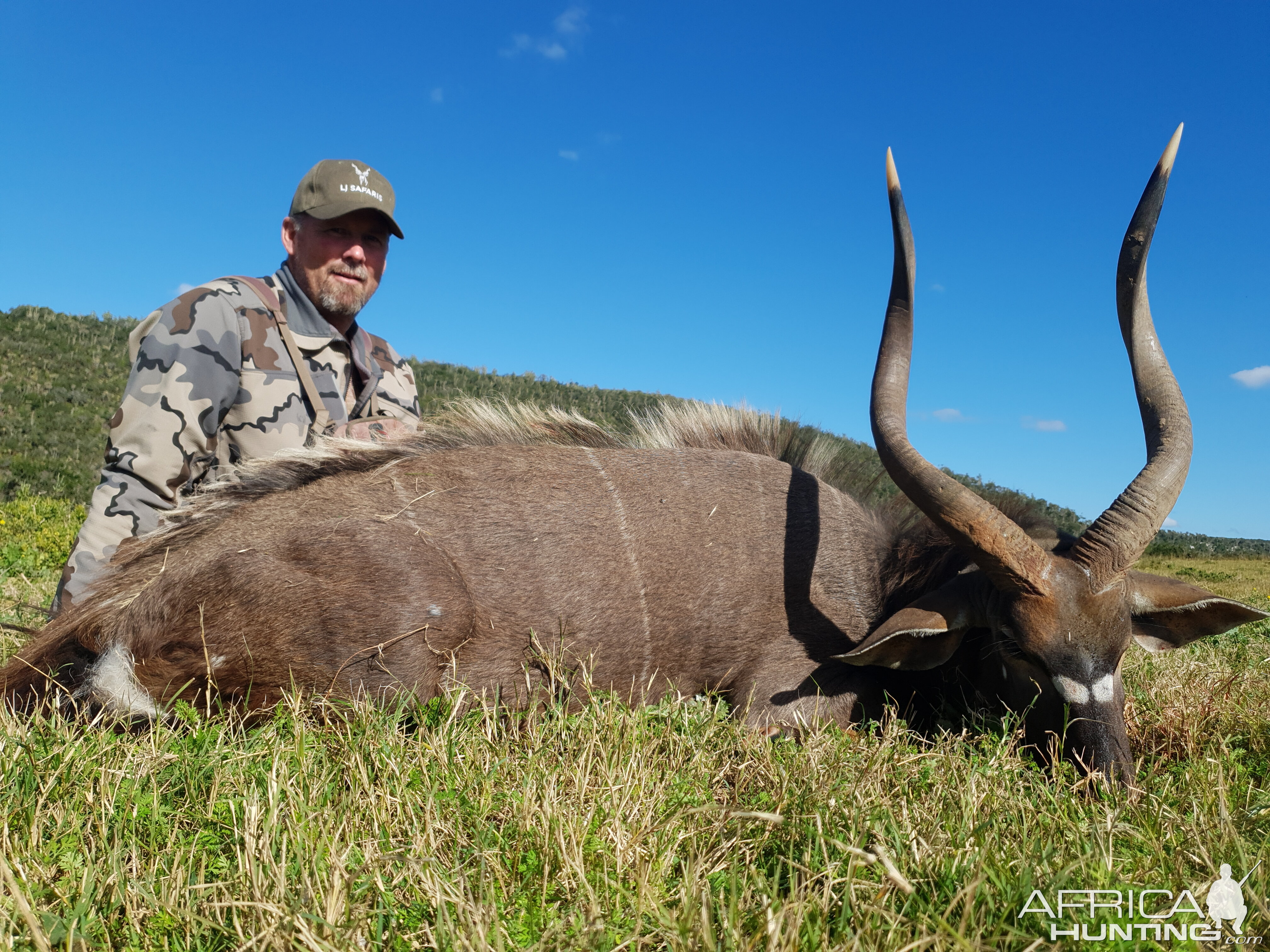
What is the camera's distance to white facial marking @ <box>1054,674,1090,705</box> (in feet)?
9.96

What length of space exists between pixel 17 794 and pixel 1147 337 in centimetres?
427

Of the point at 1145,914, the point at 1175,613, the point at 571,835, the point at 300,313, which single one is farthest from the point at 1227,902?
the point at 300,313

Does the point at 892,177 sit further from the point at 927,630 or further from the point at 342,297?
the point at 342,297

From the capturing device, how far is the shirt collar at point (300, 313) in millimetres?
4723

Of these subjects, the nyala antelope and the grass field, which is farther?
the nyala antelope

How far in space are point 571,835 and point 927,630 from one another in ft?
5.85

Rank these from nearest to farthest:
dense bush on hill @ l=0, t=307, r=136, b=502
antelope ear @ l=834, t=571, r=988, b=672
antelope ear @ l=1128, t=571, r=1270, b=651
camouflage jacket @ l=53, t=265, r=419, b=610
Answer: antelope ear @ l=834, t=571, r=988, b=672, antelope ear @ l=1128, t=571, r=1270, b=651, camouflage jacket @ l=53, t=265, r=419, b=610, dense bush on hill @ l=0, t=307, r=136, b=502

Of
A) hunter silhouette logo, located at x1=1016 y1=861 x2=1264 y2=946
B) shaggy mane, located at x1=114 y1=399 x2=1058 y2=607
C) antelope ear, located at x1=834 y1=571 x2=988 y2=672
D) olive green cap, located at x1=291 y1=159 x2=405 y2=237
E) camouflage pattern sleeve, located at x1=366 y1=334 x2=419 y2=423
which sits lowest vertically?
hunter silhouette logo, located at x1=1016 y1=861 x2=1264 y2=946

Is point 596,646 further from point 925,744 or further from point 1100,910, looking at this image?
point 1100,910

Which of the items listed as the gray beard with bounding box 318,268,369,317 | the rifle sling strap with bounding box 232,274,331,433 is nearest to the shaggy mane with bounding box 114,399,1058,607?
the rifle sling strap with bounding box 232,274,331,433

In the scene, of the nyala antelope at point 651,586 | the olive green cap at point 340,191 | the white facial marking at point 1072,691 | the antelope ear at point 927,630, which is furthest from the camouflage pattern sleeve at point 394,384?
the white facial marking at point 1072,691

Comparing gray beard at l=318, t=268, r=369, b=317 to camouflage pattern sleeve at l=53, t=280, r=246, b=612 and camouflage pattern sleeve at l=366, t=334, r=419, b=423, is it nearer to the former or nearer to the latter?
camouflage pattern sleeve at l=366, t=334, r=419, b=423

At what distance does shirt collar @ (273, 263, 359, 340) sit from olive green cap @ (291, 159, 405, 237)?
1.35ft

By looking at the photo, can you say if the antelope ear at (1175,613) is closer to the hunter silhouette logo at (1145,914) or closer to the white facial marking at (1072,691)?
the white facial marking at (1072,691)
